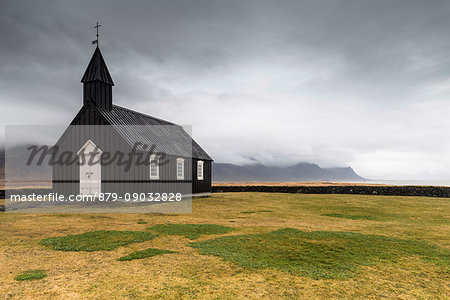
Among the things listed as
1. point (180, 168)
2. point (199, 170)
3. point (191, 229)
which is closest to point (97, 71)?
point (180, 168)

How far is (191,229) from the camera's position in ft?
37.7

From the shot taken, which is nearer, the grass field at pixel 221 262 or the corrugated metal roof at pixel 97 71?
the grass field at pixel 221 262

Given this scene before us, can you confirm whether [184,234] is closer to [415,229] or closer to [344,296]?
[344,296]

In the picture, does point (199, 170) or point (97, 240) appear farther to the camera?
point (199, 170)

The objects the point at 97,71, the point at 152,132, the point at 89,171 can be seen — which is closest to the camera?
the point at 89,171

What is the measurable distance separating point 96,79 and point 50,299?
2151 cm

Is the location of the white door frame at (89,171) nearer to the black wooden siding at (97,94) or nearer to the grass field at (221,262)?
the black wooden siding at (97,94)

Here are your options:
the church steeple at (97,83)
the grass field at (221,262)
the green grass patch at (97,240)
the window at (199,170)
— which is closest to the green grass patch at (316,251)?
the grass field at (221,262)

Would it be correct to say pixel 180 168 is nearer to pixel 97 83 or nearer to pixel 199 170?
pixel 199 170

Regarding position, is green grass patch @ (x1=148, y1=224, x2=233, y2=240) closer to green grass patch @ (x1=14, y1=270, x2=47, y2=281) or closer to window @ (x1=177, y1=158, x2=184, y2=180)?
green grass patch @ (x1=14, y1=270, x2=47, y2=281)

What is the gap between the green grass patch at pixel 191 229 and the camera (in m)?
10.7

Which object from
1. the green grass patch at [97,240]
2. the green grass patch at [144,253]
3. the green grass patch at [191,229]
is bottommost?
the green grass patch at [191,229]

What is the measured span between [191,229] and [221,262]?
452 cm

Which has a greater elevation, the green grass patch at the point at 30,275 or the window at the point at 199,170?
the window at the point at 199,170
